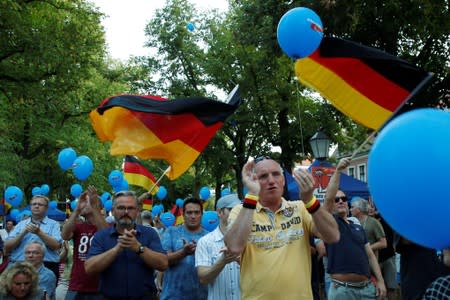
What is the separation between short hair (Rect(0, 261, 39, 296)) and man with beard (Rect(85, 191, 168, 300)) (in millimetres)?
1072

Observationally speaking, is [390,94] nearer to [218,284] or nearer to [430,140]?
[218,284]

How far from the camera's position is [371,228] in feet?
29.9

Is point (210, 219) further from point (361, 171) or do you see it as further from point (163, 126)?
point (361, 171)

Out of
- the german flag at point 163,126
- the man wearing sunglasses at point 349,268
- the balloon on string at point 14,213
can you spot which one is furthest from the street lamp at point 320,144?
the balloon on string at point 14,213

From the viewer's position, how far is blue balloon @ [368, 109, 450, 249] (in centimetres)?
246

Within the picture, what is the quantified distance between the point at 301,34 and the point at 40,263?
4005mm

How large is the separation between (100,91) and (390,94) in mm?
26350

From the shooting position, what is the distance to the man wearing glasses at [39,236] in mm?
7836

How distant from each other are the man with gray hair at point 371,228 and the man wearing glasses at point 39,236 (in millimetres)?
4378

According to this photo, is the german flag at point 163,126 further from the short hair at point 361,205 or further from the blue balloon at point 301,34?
the short hair at point 361,205

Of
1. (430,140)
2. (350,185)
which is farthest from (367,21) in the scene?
(430,140)

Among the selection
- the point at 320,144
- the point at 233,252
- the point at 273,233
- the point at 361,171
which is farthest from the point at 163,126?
the point at 361,171

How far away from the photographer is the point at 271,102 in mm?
28438

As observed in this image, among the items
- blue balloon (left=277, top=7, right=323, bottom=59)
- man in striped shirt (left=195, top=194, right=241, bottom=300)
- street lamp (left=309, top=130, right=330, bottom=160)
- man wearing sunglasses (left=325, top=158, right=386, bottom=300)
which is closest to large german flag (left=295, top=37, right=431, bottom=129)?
blue balloon (left=277, top=7, right=323, bottom=59)
